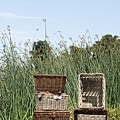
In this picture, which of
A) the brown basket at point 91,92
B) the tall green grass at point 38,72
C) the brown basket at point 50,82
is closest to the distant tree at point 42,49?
the tall green grass at point 38,72

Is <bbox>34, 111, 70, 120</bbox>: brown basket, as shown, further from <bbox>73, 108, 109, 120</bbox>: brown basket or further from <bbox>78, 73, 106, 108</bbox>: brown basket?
<bbox>78, 73, 106, 108</bbox>: brown basket

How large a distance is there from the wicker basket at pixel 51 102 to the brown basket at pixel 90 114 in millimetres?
178

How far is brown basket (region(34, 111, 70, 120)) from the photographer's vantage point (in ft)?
16.6

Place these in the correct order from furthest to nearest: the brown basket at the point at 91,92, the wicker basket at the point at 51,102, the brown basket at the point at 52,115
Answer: the brown basket at the point at 91,92 < the wicker basket at the point at 51,102 < the brown basket at the point at 52,115

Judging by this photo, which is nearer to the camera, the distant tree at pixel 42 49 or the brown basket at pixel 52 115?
the brown basket at pixel 52 115

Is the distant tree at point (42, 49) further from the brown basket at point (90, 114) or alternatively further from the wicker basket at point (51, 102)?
the brown basket at point (90, 114)

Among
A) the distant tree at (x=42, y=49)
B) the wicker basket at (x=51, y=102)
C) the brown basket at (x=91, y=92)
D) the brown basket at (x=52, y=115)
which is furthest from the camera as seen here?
the distant tree at (x=42, y=49)

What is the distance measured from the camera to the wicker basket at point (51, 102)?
5.16 m

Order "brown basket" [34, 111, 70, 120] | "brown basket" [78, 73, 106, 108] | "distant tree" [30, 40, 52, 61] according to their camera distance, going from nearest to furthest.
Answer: "brown basket" [34, 111, 70, 120]
"brown basket" [78, 73, 106, 108]
"distant tree" [30, 40, 52, 61]

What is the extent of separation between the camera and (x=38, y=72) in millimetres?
6605

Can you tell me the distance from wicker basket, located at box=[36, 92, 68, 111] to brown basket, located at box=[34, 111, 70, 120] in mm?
83

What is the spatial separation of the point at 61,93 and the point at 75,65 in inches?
84.4

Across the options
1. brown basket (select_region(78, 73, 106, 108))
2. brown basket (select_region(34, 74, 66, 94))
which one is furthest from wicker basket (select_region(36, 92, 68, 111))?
brown basket (select_region(78, 73, 106, 108))

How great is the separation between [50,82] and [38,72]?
1489 mm
